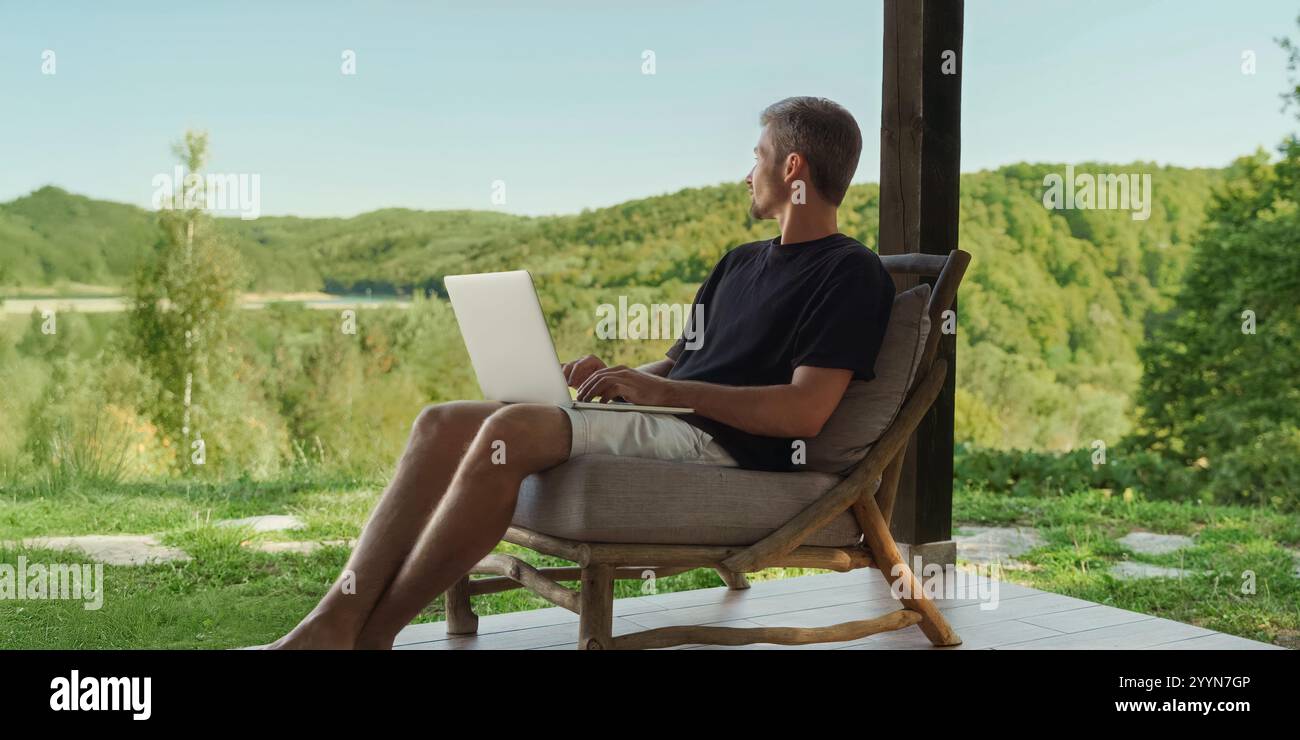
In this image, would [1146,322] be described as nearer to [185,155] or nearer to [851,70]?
[851,70]

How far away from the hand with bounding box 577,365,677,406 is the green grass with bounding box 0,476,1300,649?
4.98 ft

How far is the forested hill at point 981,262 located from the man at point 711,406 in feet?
16.3

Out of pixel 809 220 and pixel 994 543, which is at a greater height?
pixel 809 220

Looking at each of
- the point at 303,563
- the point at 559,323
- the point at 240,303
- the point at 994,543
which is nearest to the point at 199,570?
the point at 303,563

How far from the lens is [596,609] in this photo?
2.27 metres

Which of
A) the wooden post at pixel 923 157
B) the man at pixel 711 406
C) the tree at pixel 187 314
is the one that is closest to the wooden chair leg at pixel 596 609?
the man at pixel 711 406

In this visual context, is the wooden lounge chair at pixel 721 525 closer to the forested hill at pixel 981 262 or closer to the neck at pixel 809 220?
the neck at pixel 809 220

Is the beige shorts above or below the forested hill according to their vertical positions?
below

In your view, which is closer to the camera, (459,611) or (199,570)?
(459,611)

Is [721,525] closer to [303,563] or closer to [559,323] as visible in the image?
[303,563]

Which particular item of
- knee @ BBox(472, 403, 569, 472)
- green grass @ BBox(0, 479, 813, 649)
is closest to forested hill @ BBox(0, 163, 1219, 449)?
green grass @ BBox(0, 479, 813, 649)

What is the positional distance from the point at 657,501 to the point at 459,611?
769 mm

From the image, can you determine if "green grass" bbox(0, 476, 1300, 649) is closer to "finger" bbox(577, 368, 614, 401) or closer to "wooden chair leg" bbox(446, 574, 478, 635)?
"wooden chair leg" bbox(446, 574, 478, 635)

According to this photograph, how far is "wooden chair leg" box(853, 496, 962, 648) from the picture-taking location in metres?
2.54
